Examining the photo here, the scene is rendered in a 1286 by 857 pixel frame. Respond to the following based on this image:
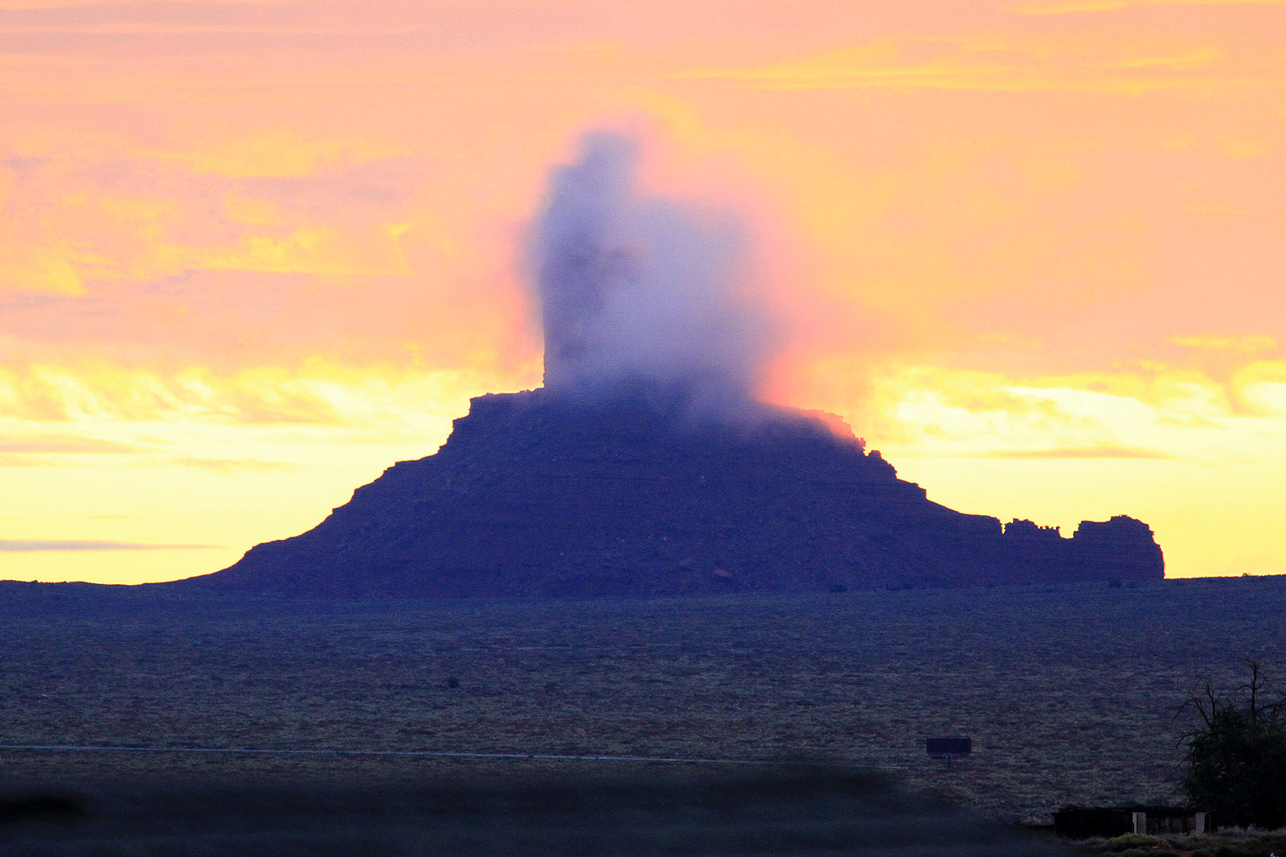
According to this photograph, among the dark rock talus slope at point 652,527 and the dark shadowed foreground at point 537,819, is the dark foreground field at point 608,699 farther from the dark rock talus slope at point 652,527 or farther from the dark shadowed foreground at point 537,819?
the dark rock talus slope at point 652,527

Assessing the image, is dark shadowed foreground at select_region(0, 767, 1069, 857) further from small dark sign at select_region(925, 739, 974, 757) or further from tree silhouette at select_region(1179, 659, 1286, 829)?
small dark sign at select_region(925, 739, 974, 757)

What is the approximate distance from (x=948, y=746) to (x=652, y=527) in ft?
379

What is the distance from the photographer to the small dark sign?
60000 mm

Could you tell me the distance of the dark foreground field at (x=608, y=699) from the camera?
18.0 meters

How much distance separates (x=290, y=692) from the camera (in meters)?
88.4

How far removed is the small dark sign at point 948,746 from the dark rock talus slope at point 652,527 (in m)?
98.1

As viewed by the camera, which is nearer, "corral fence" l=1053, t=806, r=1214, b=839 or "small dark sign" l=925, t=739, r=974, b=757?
"corral fence" l=1053, t=806, r=1214, b=839

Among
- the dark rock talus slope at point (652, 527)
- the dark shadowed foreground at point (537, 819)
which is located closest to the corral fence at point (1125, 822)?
the dark shadowed foreground at point (537, 819)

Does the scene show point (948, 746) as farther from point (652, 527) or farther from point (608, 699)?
point (652, 527)

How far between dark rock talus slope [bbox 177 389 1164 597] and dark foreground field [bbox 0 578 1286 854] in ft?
53.0

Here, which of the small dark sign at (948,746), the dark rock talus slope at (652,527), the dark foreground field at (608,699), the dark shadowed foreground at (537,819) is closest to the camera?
the dark shadowed foreground at (537,819)

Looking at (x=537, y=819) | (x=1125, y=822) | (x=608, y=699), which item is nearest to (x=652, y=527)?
(x=608, y=699)

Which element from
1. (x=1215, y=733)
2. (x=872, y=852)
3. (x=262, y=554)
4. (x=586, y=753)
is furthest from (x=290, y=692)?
(x=262, y=554)

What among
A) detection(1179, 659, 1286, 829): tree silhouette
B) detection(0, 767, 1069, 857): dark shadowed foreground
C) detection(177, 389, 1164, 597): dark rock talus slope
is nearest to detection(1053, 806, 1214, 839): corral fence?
detection(1179, 659, 1286, 829): tree silhouette
